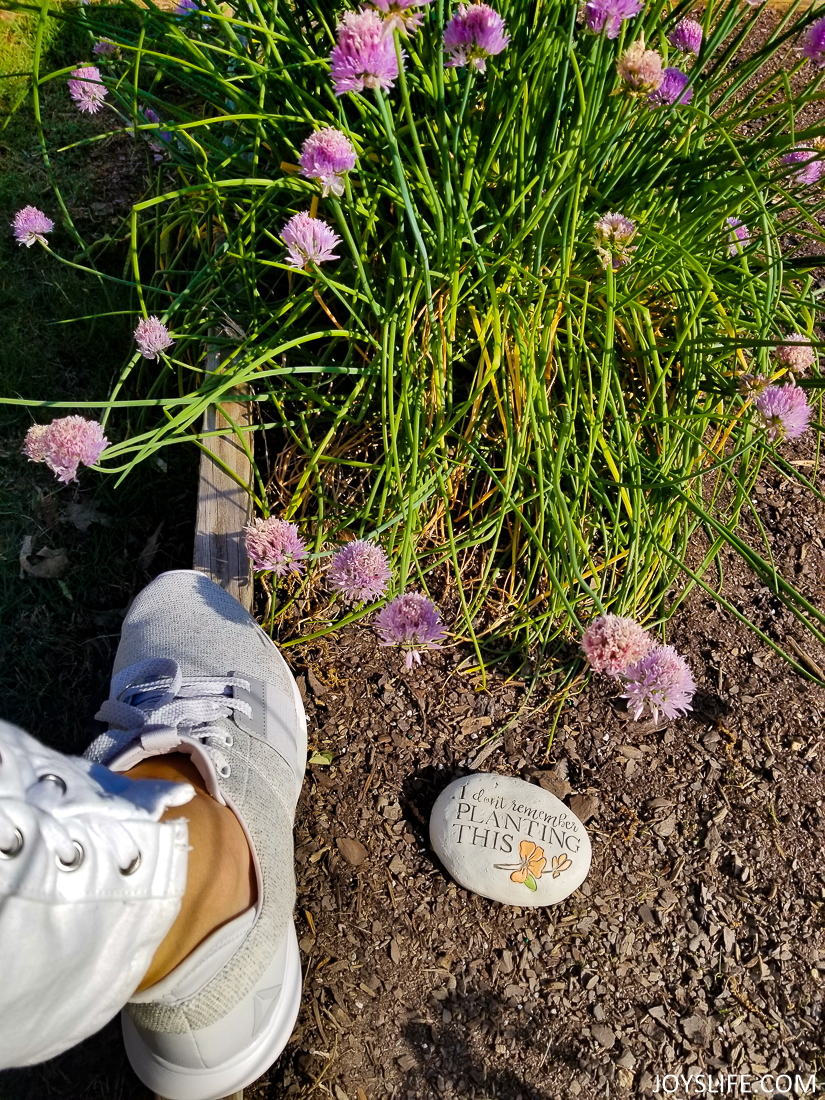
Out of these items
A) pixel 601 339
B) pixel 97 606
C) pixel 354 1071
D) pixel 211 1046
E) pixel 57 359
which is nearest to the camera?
pixel 211 1046

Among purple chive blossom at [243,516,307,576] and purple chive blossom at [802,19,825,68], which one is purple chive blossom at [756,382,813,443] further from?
purple chive blossom at [243,516,307,576]

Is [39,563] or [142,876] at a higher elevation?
[142,876]

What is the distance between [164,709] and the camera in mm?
1116

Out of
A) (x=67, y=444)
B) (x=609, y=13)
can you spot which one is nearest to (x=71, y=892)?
(x=67, y=444)

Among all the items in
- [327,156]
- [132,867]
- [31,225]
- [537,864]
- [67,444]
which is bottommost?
[537,864]

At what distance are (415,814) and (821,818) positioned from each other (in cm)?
65

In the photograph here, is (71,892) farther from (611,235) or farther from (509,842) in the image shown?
(611,235)

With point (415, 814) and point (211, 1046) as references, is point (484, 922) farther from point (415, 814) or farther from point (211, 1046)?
point (211, 1046)

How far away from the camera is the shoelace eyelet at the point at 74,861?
2.36 ft

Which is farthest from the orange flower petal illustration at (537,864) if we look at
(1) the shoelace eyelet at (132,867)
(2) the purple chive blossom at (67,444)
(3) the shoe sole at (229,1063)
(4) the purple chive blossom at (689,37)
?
(4) the purple chive blossom at (689,37)

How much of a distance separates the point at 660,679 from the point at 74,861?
2.23 feet

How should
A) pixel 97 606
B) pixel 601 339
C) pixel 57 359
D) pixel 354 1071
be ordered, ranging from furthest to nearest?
pixel 57 359 → pixel 97 606 → pixel 601 339 → pixel 354 1071

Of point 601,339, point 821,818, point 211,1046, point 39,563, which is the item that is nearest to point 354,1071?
point 211,1046

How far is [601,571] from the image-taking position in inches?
53.5
